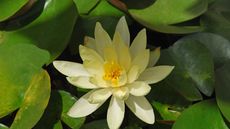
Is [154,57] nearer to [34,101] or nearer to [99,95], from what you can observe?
[99,95]

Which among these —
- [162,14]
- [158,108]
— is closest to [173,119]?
[158,108]

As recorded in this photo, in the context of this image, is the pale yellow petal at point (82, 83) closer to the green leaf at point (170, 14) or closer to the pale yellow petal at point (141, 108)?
the pale yellow petal at point (141, 108)

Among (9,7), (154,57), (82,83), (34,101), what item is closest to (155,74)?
(154,57)

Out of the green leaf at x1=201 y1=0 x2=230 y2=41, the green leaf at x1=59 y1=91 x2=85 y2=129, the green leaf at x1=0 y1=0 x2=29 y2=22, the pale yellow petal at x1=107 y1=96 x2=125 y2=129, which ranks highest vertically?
the green leaf at x1=0 y1=0 x2=29 y2=22

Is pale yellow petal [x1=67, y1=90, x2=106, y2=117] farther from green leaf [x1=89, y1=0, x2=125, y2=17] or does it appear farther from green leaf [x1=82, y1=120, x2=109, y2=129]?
green leaf [x1=89, y1=0, x2=125, y2=17]

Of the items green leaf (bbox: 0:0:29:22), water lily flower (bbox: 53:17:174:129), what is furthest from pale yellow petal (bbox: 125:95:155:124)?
green leaf (bbox: 0:0:29:22)

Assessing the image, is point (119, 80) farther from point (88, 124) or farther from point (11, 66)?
point (11, 66)

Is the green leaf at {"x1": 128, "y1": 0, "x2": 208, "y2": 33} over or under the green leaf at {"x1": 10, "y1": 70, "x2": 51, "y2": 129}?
over
